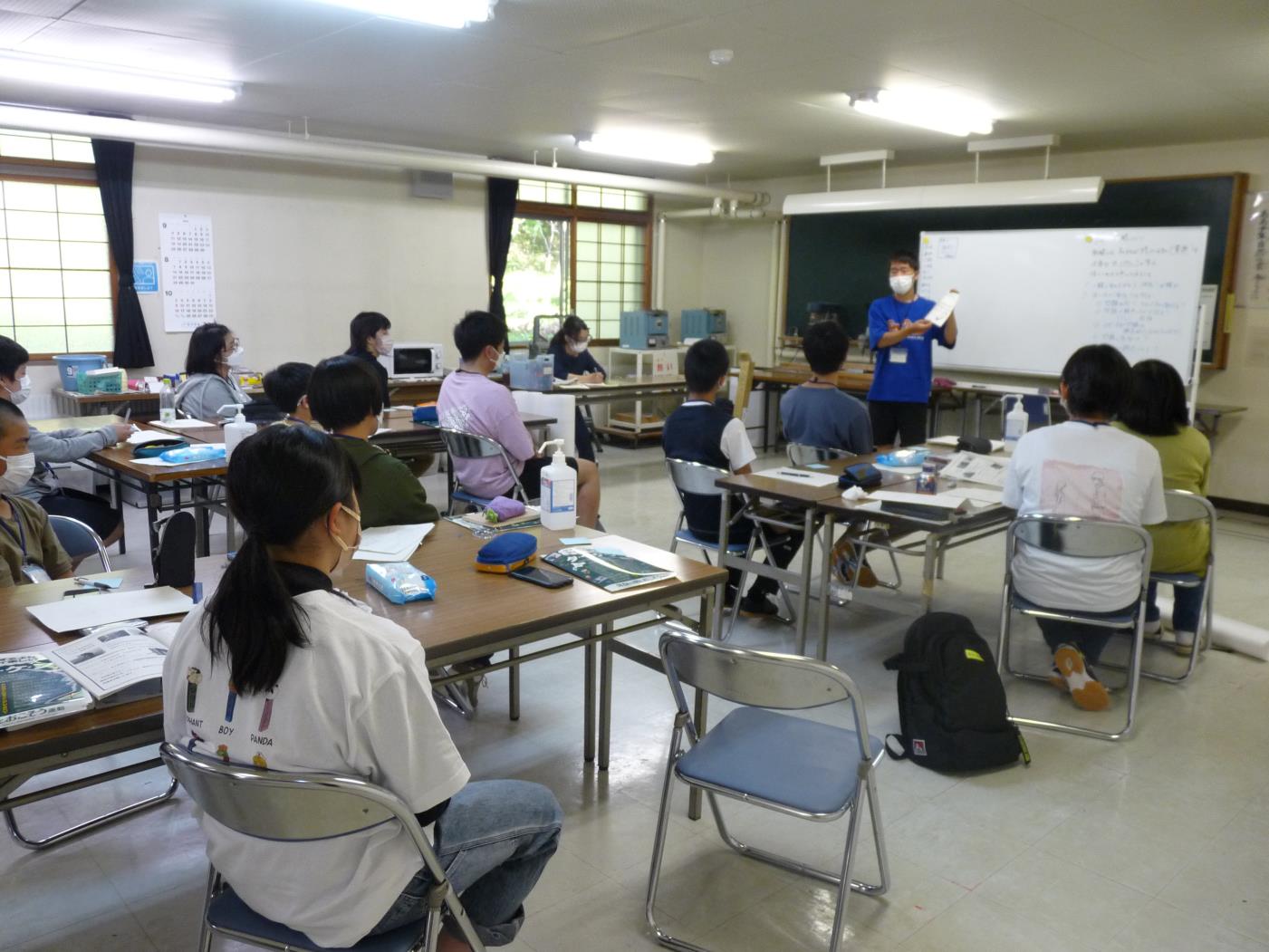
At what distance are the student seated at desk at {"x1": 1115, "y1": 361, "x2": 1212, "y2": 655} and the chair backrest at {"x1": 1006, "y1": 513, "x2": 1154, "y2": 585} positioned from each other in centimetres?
51

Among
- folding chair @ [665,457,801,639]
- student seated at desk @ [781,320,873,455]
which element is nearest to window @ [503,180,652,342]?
student seated at desk @ [781,320,873,455]

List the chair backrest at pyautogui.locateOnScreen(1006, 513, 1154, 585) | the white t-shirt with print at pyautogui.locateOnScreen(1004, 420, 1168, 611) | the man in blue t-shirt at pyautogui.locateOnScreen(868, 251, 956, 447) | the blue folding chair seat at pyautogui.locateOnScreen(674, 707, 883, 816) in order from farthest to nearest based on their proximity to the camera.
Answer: the man in blue t-shirt at pyautogui.locateOnScreen(868, 251, 956, 447), the white t-shirt with print at pyautogui.locateOnScreen(1004, 420, 1168, 611), the chair backrest at pyautogui.locateOnScreen(1006, 513, 1154, 585), the blue folding chair seat at pyautogui.locateOnScreen(674, 707, 883, 816)

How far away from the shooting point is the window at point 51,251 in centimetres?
604

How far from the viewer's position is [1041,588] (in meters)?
3.08

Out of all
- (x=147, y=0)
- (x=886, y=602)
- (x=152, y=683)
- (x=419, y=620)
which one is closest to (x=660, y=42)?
(x=147, y=0)

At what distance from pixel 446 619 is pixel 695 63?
3.44m

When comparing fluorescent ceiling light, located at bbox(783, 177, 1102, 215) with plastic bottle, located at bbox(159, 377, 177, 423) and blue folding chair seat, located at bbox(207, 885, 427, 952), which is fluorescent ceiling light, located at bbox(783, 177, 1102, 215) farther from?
blue folding chair seat, located at bbox(207, 885, 427, 952)

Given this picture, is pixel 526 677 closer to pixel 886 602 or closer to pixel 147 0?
pixel 886 602

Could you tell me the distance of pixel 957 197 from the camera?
6531 millimetres

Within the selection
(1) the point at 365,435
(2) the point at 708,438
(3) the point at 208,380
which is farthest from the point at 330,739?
(3) the point at 208,380

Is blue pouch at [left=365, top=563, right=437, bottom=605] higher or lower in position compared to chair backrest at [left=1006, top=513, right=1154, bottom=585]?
higher

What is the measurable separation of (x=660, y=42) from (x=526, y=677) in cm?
273

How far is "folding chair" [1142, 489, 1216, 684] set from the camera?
128 inches

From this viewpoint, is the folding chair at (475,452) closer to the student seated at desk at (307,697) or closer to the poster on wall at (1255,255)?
the student seated at desk at (307,697)
